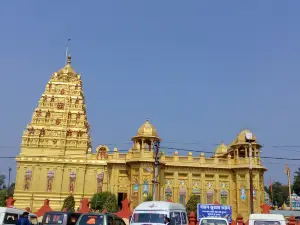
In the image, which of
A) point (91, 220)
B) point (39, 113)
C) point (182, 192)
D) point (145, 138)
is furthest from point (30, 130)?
point (91, 220)

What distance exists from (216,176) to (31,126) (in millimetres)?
26758

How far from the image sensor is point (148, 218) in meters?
13.3

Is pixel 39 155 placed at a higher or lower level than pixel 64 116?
lower

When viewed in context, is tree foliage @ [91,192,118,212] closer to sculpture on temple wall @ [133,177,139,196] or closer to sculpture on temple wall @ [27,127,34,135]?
sculpture on temple wall @ [133,177,139,196]

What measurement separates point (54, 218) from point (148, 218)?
485 centimetres

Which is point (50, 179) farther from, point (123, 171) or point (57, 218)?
point (57, 218)

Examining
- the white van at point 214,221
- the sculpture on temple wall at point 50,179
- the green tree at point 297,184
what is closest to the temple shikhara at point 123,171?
the sculpture on temple wall at point 50,179

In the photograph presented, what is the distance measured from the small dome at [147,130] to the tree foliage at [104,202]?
8.85 m

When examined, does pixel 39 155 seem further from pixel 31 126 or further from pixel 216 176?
pixel 216 176

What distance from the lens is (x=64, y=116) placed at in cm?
4850

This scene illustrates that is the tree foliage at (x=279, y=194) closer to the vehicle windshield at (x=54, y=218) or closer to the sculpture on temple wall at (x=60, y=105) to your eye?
the sculpture on temple wall at (x=60, y=105)

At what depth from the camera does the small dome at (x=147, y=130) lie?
4335 cm

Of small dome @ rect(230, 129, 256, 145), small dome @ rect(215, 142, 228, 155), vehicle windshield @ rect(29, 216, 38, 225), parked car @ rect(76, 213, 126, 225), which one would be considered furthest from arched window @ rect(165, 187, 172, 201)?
parked car @ rect(76, 213, 126, 225)

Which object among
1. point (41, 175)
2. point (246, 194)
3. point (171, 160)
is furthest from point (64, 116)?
point (246, 194)
